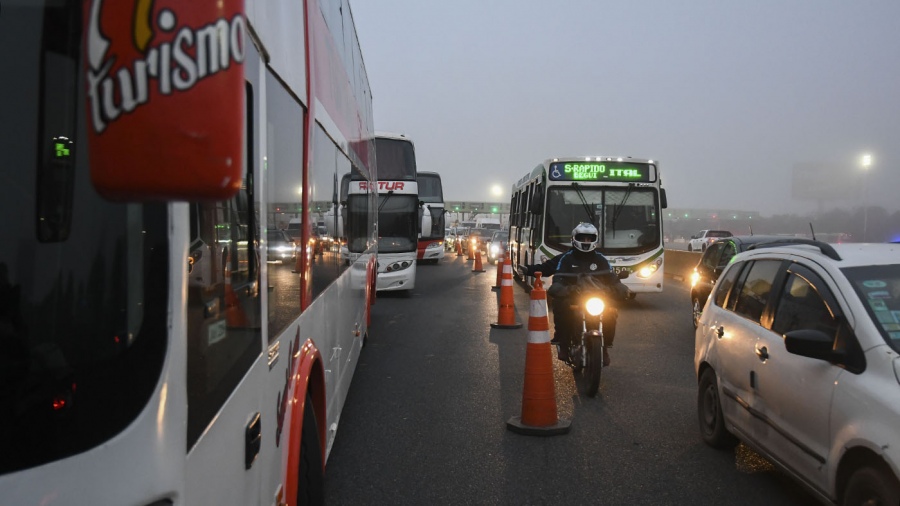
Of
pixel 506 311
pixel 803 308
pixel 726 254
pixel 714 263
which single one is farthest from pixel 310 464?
pixel 714 263

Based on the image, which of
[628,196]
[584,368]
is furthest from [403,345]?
[628,196]

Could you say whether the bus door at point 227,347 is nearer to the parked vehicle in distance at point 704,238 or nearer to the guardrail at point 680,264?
the guardrail at point 680,264

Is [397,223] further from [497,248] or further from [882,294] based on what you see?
[497,248]

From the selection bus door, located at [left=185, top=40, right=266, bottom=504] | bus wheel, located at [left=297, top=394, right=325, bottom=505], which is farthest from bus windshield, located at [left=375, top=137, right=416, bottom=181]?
bus door, located at [left=185, top=40, right=266, bottom=504]

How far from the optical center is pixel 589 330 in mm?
7812

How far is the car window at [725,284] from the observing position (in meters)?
5.83

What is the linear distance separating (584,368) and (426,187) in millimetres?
26822

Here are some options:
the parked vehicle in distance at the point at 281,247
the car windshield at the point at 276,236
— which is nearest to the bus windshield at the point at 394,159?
the parked vehicle in distance at the point at 281,247

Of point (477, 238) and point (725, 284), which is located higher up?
point (725, 284)

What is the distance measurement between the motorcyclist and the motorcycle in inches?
1.7

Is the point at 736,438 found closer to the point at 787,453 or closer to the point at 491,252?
the point at 787,453

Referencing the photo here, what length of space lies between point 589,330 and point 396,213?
450 inches

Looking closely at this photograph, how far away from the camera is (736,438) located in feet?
18.4

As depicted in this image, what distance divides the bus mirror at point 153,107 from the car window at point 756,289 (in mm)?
4498
